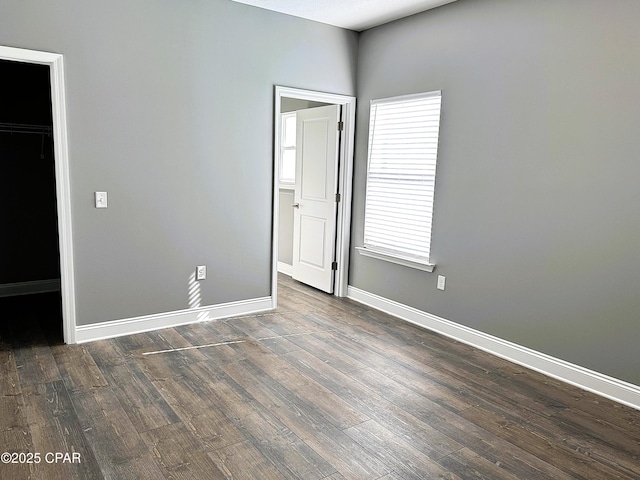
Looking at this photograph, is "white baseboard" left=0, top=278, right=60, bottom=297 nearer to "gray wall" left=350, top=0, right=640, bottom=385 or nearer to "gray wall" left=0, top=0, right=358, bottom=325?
"gray wall" left=0, top=0, right=358, bottom=325

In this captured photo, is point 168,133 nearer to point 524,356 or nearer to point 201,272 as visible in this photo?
point 201,272

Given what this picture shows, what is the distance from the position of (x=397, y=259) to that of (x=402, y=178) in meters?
0.77

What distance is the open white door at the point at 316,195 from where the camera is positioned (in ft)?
16.4

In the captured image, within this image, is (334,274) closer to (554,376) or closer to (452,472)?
(554,376)

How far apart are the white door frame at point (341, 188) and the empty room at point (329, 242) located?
0.09 feet

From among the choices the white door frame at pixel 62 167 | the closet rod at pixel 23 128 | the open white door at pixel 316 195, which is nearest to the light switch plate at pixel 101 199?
the white door frame at pixel 62 167

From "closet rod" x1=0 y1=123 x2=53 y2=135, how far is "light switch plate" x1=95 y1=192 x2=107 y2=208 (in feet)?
5.40

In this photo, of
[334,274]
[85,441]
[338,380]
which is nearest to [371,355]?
[338,380]

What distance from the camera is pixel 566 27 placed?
10.1ft

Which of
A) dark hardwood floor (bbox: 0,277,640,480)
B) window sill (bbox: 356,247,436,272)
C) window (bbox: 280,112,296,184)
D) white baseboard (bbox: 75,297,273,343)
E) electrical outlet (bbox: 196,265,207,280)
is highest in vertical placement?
window (bbox: 280,112,296,184)

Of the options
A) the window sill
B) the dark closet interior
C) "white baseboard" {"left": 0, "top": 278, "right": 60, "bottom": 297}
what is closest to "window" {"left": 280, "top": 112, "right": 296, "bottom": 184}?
the window sill

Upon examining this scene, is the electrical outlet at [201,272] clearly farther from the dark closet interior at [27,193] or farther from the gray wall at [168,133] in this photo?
the dark closet interior at [27,193]

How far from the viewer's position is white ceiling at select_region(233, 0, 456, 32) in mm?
3865

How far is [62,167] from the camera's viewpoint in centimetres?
333
